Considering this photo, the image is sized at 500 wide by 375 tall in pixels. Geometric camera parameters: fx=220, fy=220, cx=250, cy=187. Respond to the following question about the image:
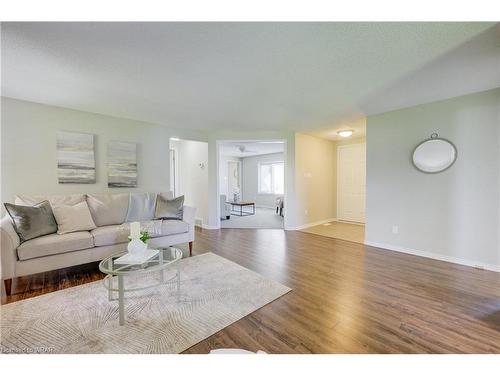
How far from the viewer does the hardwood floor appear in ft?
4.94

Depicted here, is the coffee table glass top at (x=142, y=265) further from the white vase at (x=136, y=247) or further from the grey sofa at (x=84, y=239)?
the grey sofa at (x=84, y=239)

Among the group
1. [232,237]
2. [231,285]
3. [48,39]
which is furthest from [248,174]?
[48,39]

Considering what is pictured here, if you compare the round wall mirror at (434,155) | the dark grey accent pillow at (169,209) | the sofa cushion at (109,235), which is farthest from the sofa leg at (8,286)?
the round wall mirror at (434,155)

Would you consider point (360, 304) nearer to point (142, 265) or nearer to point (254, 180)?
point (142, 265)

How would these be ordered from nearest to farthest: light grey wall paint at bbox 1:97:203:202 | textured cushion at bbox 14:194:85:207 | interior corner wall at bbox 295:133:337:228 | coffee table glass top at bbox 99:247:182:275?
1. coffee table glass top at bbox 99:247:182:275
2. textured cushion at bbox 14:194:85:207
3. light grey wall paint at bbox 1:97:203:202
4. interior corner wall at bbox 295:133:337:228

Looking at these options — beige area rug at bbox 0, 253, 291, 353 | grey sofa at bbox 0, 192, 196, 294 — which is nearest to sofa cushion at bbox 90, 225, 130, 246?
grey sofa at bbox 0, 192, 196, 294

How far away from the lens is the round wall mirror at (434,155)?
9.98ft

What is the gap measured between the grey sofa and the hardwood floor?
0.81ft

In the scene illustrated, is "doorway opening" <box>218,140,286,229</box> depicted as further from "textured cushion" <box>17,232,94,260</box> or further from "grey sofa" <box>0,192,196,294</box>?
"textured cushion" <box>17,232,94,260</box>

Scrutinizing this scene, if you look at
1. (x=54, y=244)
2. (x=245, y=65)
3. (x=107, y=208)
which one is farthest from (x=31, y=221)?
(x=245, y=65)

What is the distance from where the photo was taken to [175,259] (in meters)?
2.05

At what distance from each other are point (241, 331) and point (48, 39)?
2.70m

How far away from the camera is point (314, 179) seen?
5.62 meters

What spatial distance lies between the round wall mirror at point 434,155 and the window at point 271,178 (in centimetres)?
544
